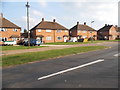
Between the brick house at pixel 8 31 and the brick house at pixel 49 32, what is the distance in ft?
23.5

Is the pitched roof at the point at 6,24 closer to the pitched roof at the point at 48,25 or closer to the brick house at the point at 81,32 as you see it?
the pitched roof at the point at 48,25

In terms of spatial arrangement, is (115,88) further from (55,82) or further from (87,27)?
(87,27)

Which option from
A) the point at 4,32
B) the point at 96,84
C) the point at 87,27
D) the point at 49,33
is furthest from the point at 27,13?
the point at 87,27

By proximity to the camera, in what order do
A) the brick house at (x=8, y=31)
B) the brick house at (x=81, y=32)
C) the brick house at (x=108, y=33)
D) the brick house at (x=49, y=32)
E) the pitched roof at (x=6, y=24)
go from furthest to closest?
the brick house at (x=108, y=33) < the brick house at (x=81, y=32) < the brick house at (x=49, y=32) < the pitched roof at (x=6, y=24) < the brick house at (x=8, y=31)

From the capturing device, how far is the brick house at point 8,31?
37034 mm

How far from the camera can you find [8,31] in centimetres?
3803

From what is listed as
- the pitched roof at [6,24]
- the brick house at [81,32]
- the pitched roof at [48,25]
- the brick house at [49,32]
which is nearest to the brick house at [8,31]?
the pitched roof at [6,24]

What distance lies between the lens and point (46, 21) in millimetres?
50312

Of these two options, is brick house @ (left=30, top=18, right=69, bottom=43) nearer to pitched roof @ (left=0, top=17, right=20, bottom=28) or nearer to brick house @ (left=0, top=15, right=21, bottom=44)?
brick house @ (left=0, top=15, right=21, bottom=44)

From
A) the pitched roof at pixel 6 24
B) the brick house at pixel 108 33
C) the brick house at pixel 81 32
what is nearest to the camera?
the pitched roof at pixel 6 24

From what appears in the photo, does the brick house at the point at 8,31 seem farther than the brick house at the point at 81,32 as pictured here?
No

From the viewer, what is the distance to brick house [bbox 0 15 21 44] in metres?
37.0

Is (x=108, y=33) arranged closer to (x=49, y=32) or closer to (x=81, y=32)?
(x=81, y=32)

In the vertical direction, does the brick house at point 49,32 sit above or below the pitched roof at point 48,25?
below
